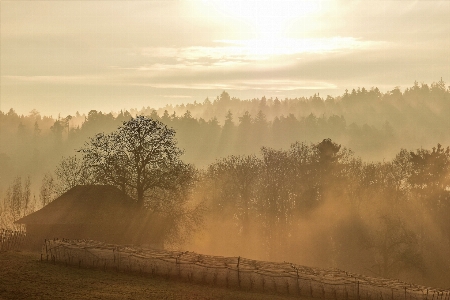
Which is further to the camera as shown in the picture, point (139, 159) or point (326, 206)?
point (326, 206)

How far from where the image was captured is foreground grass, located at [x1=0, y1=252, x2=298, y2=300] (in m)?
31.2

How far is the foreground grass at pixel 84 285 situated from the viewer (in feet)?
102

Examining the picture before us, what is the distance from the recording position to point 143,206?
61281 millimetres

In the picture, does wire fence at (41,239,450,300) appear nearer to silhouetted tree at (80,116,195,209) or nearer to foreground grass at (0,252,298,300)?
foreground grass at (0,252,298,300)

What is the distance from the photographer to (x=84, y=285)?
33812 mm

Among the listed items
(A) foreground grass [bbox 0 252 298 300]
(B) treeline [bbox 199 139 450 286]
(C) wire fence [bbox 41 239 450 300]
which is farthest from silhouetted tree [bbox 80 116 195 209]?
(B) treeline [bbox 199 139 450 286]

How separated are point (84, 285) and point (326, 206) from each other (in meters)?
64.7

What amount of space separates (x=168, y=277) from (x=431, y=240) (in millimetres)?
61085

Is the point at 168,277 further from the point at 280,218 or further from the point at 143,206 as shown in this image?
the point at 280,218

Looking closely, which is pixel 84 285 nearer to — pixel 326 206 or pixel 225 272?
pixel 225 272

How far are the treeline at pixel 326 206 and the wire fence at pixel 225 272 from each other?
134ft

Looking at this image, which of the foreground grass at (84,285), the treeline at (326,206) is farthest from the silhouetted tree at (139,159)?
the treeline at (326,206)

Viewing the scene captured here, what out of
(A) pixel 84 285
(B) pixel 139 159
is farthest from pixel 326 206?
(A) pixel 84 285

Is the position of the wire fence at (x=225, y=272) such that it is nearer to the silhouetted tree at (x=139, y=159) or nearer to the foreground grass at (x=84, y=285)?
the foreground grass at (x=84, y=285)
